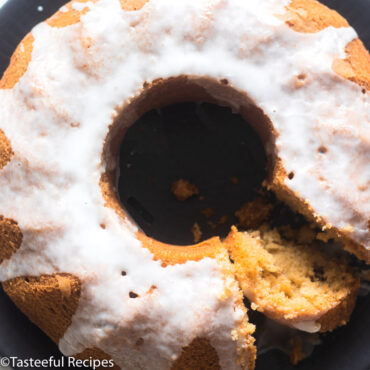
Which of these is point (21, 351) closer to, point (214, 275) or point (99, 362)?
point (99, 362)

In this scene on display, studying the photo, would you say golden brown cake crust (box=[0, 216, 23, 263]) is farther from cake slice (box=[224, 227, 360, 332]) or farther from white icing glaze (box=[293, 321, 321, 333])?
white icing glaze (box=[293, 321, 321, 333])

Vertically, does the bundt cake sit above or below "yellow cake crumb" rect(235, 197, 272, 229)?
above

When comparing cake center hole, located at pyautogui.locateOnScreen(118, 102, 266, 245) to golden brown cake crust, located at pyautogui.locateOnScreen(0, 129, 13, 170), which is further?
cake center hole, located at pyautogui.locateOnScreen(118, 102, 266, 245)

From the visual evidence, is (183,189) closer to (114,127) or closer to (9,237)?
(114,127)

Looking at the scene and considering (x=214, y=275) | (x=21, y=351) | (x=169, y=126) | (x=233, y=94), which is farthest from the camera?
(x=169, y=126)

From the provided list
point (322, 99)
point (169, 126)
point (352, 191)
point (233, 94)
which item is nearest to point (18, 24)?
point (169, 126)

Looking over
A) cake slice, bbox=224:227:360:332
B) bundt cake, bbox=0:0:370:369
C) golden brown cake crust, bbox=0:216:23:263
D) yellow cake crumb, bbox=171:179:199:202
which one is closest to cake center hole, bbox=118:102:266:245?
yellow cake crumb, bbox=171:179:199:202

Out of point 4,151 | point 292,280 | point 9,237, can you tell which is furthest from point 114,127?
point 292,280
